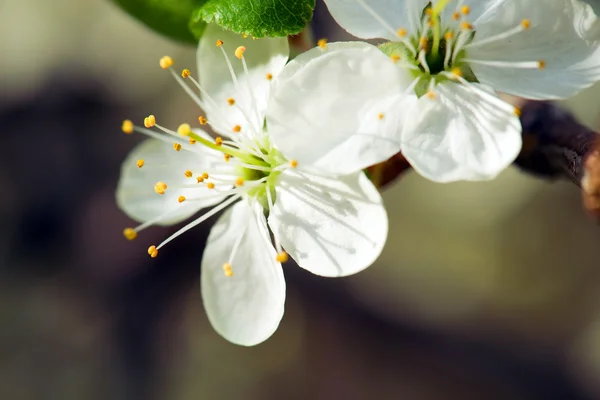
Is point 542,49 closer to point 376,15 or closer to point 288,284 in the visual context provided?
point 376,15

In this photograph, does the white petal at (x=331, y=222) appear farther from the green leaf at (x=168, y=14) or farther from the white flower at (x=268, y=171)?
the green leaf at (x=168, y=14)

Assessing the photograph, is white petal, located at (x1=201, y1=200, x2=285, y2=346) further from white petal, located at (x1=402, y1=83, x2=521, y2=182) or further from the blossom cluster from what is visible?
white petal, located at (x1=402, y1=83, x2=521, y2=182)

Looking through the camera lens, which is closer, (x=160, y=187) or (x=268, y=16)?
(x=268, y=16)

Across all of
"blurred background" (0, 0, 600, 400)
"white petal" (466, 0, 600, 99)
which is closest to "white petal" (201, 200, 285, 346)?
"white petal" (466, 0, 600, 99)

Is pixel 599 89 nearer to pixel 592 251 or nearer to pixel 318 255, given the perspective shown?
pixel 592 251

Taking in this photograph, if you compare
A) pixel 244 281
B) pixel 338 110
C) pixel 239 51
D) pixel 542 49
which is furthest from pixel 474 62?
pixel 244 281

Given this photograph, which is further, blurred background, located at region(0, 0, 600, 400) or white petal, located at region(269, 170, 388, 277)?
blurred background, located at region(0, 0, 600, 400)
